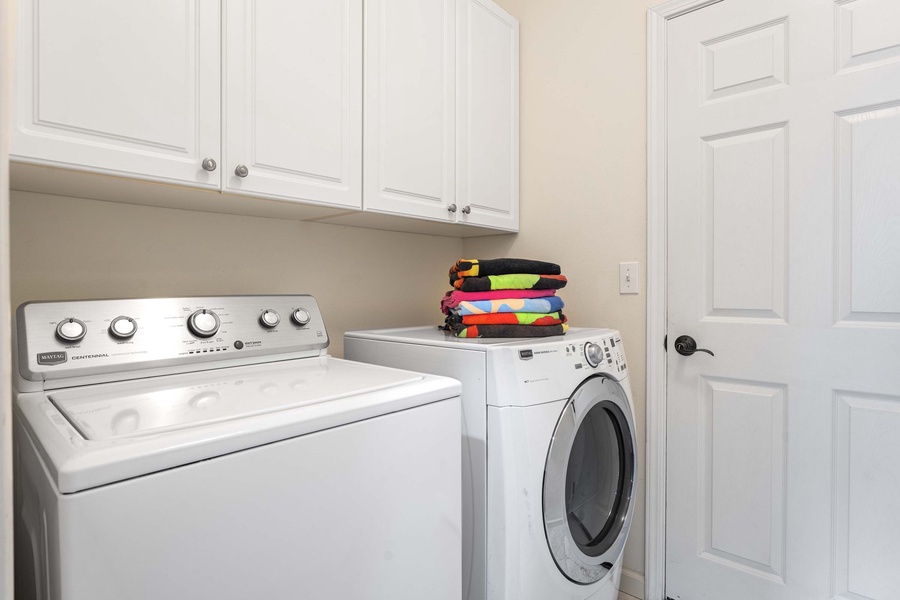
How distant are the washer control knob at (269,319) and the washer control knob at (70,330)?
1.29ft

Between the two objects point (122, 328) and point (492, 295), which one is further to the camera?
point (492, 295)

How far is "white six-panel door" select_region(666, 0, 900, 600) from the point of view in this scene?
1398 mm

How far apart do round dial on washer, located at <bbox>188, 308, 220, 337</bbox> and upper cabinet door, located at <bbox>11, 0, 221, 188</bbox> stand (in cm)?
32

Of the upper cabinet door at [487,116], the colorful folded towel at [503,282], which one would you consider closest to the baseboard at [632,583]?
the colorful folded towel at [503,282]

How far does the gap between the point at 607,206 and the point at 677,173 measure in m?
0.27

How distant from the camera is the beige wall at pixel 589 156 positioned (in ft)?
6.01

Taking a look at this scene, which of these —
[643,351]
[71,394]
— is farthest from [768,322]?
[71,394]

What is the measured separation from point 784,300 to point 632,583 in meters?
1.14

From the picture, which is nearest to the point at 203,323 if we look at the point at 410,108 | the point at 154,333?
the point at 154,333

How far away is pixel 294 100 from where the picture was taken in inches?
52.9

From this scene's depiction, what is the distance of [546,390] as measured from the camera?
134 centimetres

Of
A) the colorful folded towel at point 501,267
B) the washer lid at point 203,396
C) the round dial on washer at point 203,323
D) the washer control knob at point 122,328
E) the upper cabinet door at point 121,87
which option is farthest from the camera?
the colorful folded towel at point 501,267

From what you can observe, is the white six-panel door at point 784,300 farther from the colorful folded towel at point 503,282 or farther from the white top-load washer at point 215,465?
the white top-load washer at point 215,465

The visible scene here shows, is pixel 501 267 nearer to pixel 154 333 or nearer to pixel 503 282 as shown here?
pixel 503 282
